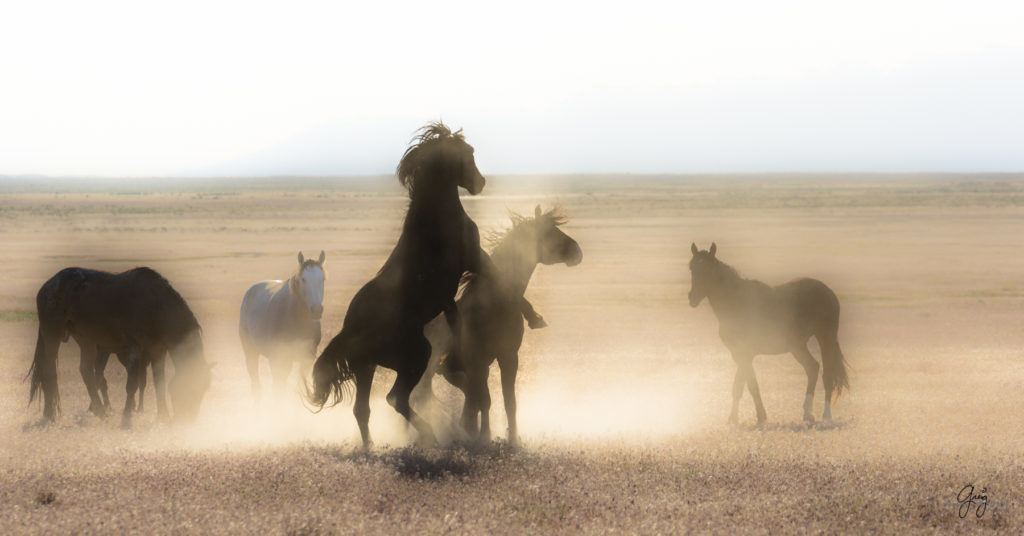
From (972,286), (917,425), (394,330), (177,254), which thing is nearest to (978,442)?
(917,425)

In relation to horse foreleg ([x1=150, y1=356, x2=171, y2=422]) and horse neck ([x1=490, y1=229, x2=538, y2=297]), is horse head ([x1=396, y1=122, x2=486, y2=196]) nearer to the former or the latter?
horse neck ([x1=490, y1=229, x2=538, y2=297])

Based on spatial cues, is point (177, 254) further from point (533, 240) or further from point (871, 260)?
point (533, 240)

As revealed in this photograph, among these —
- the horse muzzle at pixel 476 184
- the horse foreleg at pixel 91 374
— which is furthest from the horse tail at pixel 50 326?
the horse muzzle at pixel 476 184

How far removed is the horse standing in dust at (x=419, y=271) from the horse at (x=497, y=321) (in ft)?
1.73

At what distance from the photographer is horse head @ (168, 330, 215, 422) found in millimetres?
11852

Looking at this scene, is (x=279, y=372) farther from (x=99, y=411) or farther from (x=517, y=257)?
(x=517, y=257)

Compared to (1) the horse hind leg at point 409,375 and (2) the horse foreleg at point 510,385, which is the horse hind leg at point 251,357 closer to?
(2) the horse foreleg at point 510,385

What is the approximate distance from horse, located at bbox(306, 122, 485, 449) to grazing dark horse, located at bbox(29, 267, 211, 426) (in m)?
3.53

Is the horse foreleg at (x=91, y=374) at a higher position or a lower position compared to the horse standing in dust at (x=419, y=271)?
lower

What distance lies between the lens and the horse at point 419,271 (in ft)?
29.3

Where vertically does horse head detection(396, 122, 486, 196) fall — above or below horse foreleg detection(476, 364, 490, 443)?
above

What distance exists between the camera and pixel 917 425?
1250 cm
